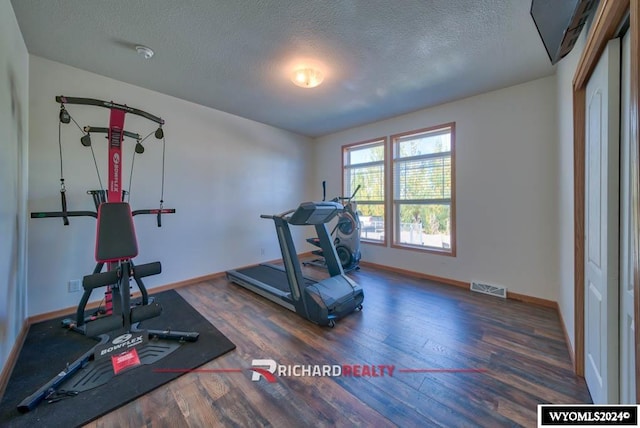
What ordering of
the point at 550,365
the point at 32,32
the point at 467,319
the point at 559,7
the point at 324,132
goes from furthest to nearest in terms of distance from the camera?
the point at 324,132, the point at 467,319, the point at 32,32, the point at 550,365, the point at 559,7

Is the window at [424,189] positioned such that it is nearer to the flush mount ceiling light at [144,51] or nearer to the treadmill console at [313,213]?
the treadmill console at [313,213]

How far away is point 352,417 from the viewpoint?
4.62ft

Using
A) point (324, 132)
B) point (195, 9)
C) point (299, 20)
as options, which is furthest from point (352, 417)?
point (324, 132)

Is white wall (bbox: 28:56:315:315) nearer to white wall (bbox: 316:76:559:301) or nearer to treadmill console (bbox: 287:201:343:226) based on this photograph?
treadmill console (bbox: 287:201:343:226)

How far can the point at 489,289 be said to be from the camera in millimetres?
3221

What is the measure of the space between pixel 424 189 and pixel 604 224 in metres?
2.70

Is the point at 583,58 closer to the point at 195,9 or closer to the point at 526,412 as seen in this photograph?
the point at 526,412

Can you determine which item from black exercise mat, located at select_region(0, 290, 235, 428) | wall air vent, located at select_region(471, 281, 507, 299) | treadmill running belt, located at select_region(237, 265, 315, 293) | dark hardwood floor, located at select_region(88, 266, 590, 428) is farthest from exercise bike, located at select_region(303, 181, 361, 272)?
black exercise mat, located at select_region(0, 290, 235, 428)

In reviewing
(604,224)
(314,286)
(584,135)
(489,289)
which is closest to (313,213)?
(314,286)

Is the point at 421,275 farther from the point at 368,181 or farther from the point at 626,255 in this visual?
the point at 626,255

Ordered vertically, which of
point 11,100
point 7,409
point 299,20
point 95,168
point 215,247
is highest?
point 299,20

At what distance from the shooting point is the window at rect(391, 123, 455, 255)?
3.67 meters

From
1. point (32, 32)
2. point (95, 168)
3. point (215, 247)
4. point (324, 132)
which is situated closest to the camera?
point (32, 32)

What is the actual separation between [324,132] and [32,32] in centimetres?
404
